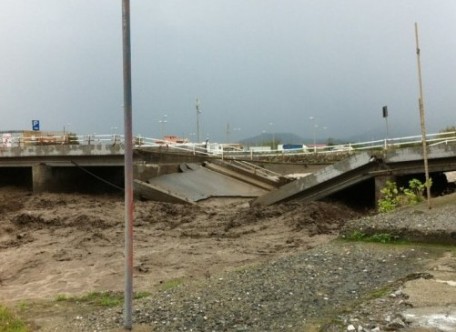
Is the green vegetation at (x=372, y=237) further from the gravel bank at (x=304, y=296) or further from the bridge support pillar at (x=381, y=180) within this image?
the bridge support pillar at (x=381, y=180)

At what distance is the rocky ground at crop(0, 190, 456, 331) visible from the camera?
5.13m

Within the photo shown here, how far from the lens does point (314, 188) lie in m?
21.7

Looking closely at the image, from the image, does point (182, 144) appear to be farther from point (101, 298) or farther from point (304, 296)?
point (304, 296)

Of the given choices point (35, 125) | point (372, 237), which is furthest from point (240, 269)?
point (35, 125)

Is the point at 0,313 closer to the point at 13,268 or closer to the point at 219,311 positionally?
the point at 219,311

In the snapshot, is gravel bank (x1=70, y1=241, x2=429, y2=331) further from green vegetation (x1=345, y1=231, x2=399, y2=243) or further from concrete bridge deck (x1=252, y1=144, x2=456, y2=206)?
concrete bridge deck (x1=252, y1=144, x2=456, y2=206)

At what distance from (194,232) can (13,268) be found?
630 cm

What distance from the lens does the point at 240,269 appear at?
25.2ft

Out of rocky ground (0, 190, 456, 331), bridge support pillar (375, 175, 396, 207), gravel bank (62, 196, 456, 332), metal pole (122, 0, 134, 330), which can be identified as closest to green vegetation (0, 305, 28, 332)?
rocky ground (0, 190, 456, 331)

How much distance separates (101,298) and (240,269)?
269cm

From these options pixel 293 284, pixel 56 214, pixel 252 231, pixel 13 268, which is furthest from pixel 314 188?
pixel 293 284

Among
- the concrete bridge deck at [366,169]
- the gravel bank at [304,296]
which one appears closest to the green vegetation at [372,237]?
the gravel bank at [304,296]

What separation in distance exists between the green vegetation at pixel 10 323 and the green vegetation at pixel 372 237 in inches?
205

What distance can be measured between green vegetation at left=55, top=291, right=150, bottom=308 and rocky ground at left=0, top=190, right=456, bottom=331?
0.92 ft
